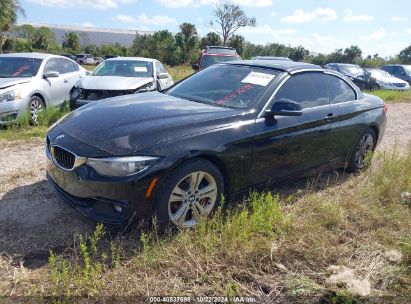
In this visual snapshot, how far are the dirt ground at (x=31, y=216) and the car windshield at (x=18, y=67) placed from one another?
2774mm

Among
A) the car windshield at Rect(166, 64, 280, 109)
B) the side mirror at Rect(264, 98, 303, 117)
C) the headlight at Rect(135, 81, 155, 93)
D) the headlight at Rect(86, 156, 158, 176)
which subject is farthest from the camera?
the headlight at Rect(135, 81, 155, 93)

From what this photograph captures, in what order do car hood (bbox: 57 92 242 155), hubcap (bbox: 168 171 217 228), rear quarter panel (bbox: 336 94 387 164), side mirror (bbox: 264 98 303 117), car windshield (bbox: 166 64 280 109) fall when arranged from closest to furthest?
car hood (bbox: 57 92 242 155), hubcap (bbox: 168 171 217 228), side mirror (bbox: 264 98 303 117), car windshield (bbox: 166 64 280 109), rear quarter panel (bbox: 336 94 387 164)

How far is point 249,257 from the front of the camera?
119 inches

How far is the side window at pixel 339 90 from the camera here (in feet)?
15.3

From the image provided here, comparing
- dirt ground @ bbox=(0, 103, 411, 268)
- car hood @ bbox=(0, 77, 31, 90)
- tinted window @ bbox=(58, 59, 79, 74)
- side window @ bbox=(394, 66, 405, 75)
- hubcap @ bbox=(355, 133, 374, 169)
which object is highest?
side window @ bbox=(394, 66, 405, 75)

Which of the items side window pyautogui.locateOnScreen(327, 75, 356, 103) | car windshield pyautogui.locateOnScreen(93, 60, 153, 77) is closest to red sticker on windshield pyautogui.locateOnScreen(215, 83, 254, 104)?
side window pyautogui.locateOnScreen(327, 75, 356, 103)

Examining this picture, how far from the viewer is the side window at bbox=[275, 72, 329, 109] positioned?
404cm

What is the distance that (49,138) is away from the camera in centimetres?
353

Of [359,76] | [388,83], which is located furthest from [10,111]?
[388,83]

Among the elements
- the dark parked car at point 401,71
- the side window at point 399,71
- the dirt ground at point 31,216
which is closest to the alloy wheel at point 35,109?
the dirt ground at point 31,216

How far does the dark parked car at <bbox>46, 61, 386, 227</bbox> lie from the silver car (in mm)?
3710

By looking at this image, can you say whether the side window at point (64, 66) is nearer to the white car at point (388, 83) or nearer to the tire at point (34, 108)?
the tire at point (34, 108)

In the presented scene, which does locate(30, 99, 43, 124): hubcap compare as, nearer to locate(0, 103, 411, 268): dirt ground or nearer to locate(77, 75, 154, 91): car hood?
locate(77, 75, 154, 91): car hood

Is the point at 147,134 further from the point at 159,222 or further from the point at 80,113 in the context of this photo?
the point at 80,113
